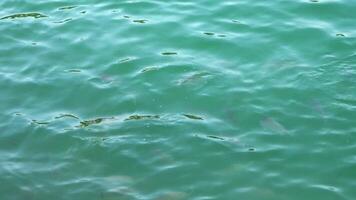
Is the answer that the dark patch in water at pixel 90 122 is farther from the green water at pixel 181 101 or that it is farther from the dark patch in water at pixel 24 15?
the dark patch in water at pixel 24 15

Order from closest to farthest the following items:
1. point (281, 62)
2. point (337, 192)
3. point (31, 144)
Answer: point (337, 192), point (31, 144), point (281, 62)

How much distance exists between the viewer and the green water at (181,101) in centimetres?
810

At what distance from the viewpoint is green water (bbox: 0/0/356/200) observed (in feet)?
26.6

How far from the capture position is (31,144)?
29.9ft

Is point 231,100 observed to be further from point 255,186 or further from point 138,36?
point 138,36

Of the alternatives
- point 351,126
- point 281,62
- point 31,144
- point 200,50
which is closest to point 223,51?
point 200,50

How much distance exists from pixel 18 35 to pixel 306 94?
5.93 metres

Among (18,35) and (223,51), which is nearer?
(223,51)

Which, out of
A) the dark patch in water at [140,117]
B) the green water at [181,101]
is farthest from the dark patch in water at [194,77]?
the dark patch in water at [140,117]

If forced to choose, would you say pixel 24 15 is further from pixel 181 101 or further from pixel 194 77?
pixel 181 101

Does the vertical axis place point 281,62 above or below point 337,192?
above

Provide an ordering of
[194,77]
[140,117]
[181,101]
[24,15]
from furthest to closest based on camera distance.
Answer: [24,15] → [194,77] → [181,101] → [140,117]

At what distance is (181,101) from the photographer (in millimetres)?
9414

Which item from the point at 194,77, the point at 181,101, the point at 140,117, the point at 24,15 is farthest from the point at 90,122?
the point at 24,15
